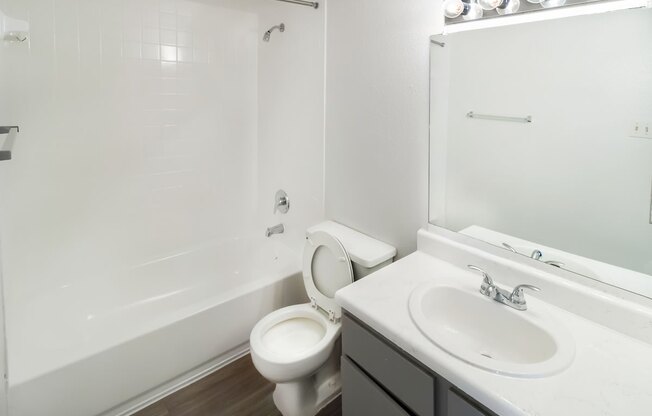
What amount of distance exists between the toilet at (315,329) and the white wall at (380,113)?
18 cm

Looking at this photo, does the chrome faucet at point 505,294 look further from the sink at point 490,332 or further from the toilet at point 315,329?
the toilet at point 315,329

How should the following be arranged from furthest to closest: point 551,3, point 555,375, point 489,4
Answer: point 489,4 → point 551,3 → point 555,375

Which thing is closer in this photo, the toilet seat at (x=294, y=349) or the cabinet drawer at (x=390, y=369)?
the cabinet drawer at (x=390, y=369)

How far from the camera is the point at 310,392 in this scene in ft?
5.52

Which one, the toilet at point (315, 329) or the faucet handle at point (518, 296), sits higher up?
the faucet handle at point (518, 296)

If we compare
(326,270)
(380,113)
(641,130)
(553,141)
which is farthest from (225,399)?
(641,130)

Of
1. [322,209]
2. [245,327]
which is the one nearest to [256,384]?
[245,327]

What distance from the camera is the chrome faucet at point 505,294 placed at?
1104mm

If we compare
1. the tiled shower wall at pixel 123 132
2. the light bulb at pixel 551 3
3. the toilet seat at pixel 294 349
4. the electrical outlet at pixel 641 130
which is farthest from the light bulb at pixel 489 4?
the tiled shower wall at pixel 123 132

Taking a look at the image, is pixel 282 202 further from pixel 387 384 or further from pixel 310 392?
pixel 387 384

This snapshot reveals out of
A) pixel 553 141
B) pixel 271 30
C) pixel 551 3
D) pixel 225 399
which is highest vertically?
pixel 271 30

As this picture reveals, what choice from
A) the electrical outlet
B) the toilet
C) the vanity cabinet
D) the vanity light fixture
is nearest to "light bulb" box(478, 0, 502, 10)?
the vanity light fixture

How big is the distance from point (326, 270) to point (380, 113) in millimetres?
842

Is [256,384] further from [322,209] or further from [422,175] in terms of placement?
[422,175]
